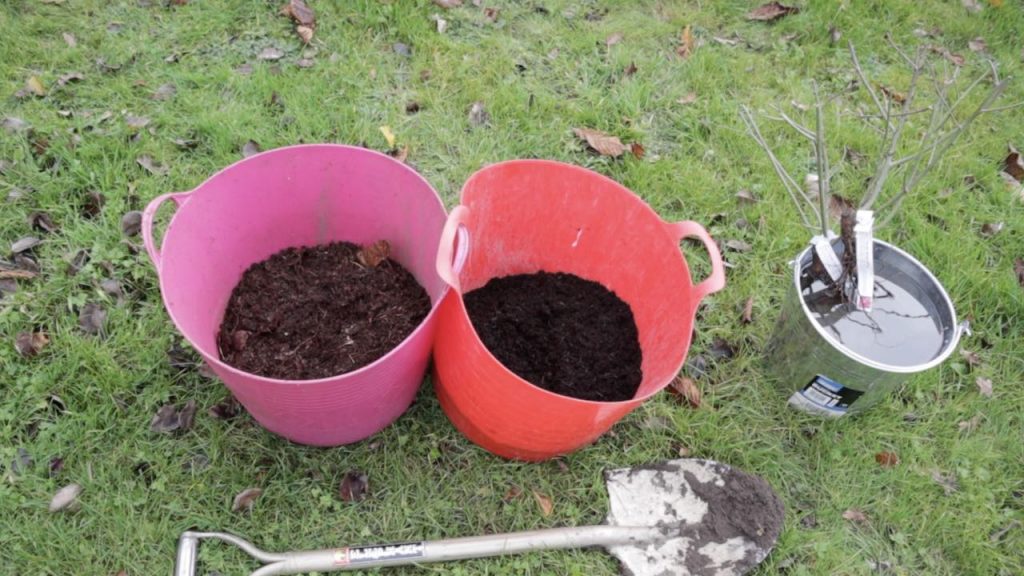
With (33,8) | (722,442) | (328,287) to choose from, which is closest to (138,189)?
(328,287)

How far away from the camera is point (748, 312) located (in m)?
2.18

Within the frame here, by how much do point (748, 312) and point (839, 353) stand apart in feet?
1.52

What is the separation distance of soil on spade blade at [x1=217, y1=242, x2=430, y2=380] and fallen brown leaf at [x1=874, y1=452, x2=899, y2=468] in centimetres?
138

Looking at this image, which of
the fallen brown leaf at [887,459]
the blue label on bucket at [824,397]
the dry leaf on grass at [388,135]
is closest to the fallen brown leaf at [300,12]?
the dry leaf on grass at [388,135]

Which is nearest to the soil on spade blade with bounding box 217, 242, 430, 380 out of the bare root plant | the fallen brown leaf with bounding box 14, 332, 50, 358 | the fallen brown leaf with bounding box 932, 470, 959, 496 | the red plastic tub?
the red plastic tub

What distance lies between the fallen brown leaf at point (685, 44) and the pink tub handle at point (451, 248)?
1.82m

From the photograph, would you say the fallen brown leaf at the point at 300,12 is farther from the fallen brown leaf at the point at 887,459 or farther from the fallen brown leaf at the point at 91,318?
the fallen brown leaf at the point at 887,459

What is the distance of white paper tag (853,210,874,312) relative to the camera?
174 cm

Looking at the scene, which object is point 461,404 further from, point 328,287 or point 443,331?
point 328,287

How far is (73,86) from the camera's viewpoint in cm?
246

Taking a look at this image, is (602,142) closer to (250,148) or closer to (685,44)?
(685,44)

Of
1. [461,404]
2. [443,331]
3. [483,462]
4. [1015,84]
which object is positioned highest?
[1015,84]

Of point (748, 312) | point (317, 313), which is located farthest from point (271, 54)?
point (748, 312)

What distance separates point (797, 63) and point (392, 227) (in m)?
2.07
